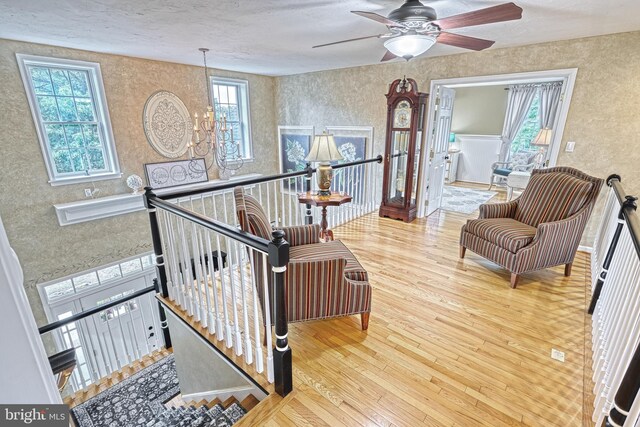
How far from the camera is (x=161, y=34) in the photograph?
3217 mm

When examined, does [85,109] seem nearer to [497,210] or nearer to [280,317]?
[280,317]

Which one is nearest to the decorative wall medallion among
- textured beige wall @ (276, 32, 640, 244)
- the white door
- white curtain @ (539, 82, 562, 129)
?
textured beige wall @ (276, 32, 640, 244)

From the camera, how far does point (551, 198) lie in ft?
9.72

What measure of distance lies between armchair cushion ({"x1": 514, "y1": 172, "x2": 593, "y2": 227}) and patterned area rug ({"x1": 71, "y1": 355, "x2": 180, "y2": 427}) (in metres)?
3.96

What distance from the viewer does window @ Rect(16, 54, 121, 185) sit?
381 cm

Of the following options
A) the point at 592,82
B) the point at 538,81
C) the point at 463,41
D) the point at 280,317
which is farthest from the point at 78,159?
the point at 592,82

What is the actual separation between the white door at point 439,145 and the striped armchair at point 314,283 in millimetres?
3122

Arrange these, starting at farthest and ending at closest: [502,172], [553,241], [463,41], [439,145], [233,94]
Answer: [502,172]
[233,94]
[439,145]
[553,241]
[463,41]

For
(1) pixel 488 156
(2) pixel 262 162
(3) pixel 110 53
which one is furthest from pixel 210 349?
(1) pixel 488 156

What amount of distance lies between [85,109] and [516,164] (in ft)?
27.2

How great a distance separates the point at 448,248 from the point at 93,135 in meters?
5.10

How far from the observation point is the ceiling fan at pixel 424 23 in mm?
1761

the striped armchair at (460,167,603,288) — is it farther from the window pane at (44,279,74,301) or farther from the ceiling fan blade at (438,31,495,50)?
the window pane at (44,279,74,301)

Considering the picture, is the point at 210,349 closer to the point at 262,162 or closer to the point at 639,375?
the point at 639,375
